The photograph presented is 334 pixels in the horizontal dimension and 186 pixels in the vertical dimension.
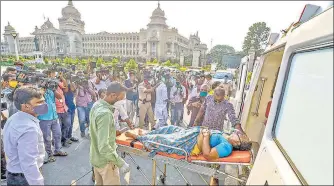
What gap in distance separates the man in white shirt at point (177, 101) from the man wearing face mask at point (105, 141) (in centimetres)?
369

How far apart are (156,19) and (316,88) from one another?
72.0 meters

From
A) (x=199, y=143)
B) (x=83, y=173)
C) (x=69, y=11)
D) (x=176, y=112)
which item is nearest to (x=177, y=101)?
(x=176, y=112)

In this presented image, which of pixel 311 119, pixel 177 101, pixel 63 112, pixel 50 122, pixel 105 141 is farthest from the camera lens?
pixel 177 101

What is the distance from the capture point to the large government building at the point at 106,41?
2702 inches

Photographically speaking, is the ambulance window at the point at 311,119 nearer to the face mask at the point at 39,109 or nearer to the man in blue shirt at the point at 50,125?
the face mask at the point at 39,109

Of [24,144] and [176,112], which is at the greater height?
[24,144]

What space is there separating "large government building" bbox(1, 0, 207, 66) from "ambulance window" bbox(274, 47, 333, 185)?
216ft

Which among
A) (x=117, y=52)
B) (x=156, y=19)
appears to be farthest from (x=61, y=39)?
(x=156, y=19)

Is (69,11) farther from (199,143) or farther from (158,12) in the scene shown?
(199,143)

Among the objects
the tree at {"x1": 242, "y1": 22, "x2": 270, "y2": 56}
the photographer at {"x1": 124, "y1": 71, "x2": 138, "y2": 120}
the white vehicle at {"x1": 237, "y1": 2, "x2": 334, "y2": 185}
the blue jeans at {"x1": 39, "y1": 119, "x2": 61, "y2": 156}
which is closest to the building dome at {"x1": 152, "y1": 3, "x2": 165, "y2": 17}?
the tree at {"x1": 242, "y1": 22, "x2": 270, "y2": 56}

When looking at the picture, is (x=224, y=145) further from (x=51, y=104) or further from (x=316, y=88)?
(x=51, y=104)

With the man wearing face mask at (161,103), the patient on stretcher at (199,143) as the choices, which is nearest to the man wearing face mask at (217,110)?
the patient on stretcher at (199,143)

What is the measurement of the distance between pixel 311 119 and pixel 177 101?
4998 mm

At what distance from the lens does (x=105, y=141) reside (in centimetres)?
205
